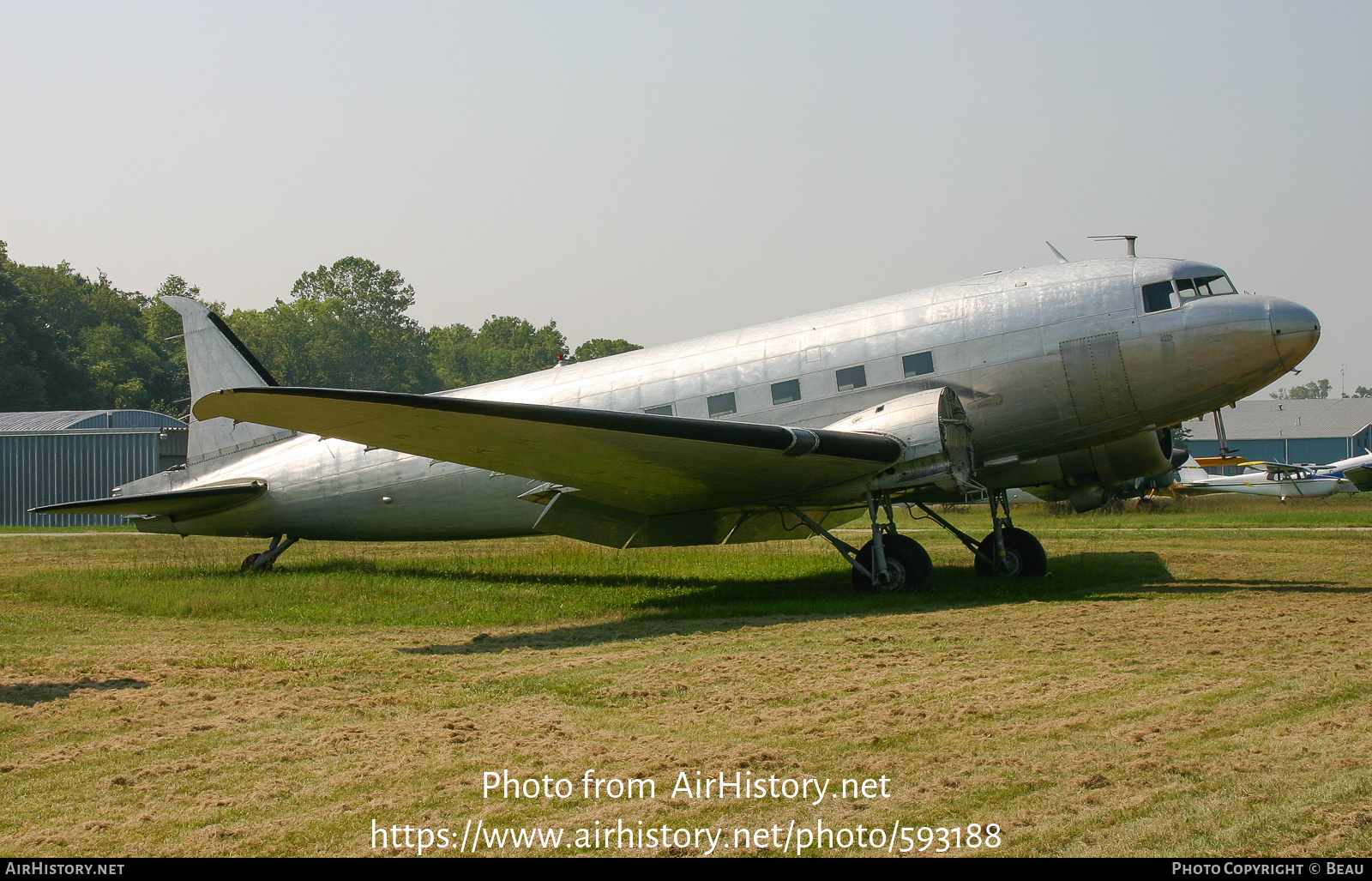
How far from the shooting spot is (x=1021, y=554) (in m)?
15.7

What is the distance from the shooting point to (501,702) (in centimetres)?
731

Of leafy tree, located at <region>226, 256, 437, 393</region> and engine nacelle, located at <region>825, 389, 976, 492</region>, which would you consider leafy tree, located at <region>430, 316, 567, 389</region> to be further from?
engine nacelle, located at <region>825, 389, 976, 492</region>

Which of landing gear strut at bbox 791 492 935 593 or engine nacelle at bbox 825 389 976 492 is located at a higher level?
engine nacelle at bbox 825 389 976 492

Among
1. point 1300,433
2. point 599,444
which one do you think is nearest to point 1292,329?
point 599,444

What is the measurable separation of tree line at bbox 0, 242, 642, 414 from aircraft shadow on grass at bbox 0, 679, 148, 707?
36748mm

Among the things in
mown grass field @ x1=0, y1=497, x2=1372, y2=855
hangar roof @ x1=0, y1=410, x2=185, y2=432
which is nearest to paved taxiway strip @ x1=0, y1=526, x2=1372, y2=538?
hangar roof @ x1=0, y1=410, x2=185, y2=432

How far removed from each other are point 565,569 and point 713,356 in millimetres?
5820

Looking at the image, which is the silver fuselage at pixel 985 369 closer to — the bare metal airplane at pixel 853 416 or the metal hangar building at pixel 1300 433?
the bare metal airplane at pixel 853 416

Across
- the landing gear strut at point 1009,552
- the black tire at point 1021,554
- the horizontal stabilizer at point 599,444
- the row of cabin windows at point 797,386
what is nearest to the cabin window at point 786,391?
the row of cabin windows at point 797,386

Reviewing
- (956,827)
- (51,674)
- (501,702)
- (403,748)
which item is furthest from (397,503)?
(956,827)

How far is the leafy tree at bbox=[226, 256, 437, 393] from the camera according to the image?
109812mm

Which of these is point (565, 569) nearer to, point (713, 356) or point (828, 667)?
point (713, 356)

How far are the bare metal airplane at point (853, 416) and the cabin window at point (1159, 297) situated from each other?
0.9 inches
